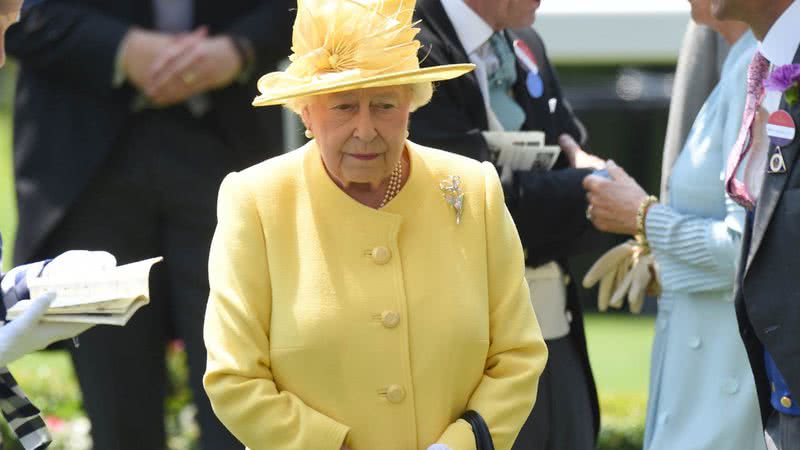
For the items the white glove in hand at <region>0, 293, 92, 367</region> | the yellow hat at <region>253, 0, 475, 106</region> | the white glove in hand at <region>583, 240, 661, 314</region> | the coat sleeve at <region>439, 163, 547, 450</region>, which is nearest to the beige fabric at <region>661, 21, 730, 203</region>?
the white glove in hand at <region>583, 240, 661, 314</region>

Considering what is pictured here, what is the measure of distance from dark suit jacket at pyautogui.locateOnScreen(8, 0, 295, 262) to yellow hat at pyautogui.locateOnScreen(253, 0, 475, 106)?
1.85 m

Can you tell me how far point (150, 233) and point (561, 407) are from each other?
1.61 m

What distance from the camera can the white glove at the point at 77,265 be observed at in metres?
3.48

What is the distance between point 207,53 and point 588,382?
5.53ft

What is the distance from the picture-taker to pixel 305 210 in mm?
3635

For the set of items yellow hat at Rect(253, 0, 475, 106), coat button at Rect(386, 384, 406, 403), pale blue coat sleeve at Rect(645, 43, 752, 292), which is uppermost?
yellow hat at Rect(253, 0, 475, 106)

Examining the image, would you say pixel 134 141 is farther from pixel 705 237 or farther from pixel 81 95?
pixel 705 237

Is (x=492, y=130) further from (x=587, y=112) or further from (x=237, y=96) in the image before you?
(x=587, y=112)

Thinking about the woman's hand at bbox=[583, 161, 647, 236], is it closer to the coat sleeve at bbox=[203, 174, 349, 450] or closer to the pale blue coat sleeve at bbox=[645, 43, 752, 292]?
the pale blue coat sleeve at bbox=[645, 43, 752, 292]

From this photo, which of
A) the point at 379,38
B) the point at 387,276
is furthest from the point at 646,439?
the point at 379,38

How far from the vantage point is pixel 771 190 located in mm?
3602

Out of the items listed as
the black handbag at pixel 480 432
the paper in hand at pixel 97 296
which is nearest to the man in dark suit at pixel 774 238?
the black handbag at pixel 480 432

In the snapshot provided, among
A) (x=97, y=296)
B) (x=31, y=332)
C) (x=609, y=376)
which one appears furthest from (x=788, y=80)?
(x=609, y=376)

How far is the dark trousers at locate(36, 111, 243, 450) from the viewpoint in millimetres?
5324
